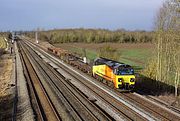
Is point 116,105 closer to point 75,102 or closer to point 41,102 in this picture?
point 75,102

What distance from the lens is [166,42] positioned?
33.2 meters

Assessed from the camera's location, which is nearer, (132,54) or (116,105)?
(116,105)

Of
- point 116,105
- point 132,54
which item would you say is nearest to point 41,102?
point 116,105

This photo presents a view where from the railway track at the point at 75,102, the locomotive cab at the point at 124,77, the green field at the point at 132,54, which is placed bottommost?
the green field at the point at 132,54

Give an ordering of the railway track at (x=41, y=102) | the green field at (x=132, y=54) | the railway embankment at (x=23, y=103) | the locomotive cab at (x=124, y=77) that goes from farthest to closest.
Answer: the green field at (x=132, y=54) → the locomotive cab at (x=124, y=77) → the railway embankment at (x=23, y=103) → the railway track at (x=41, y=102)

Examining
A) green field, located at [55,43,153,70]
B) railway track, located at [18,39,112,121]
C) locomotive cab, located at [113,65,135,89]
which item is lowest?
green field, located at [55,43,153,70]

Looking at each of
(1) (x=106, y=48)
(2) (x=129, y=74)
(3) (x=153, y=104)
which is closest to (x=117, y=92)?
(2) (x=129, y=74)

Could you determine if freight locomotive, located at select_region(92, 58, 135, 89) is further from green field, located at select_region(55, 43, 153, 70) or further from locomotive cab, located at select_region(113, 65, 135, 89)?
green field, located at select_region(55, 43, 153, 70)

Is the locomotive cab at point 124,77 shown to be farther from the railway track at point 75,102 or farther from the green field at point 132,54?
the green field at point 132,54

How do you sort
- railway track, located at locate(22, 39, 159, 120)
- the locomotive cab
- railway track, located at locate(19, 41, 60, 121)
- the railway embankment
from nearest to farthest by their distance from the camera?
railway track, located at locate(22, 39, 159, 120) → railway track, located at locate(19, 41, 60, 121) → the railway embankment → the locomotive cab

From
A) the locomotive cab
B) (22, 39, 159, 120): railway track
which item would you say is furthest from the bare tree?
(22, 39, 159, 120): railway track

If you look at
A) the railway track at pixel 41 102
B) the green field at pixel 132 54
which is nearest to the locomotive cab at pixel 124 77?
the railway track at pixel 41 102

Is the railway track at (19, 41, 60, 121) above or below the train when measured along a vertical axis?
below

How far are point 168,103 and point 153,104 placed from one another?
4.34 ft
